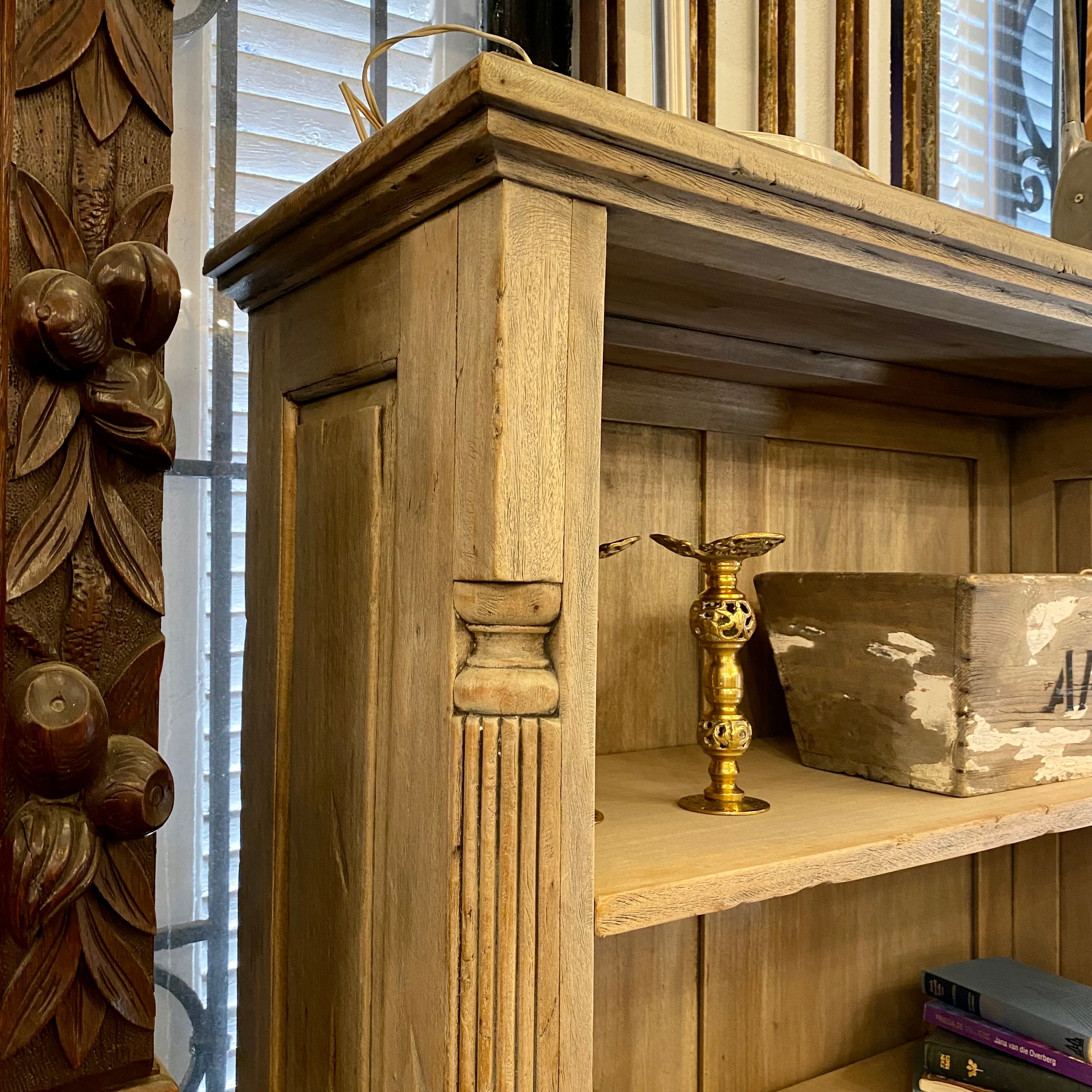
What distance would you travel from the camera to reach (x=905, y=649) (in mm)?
964

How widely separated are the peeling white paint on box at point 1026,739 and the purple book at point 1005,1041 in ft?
1.14

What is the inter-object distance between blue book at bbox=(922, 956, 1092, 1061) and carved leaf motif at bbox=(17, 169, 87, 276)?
1175 millimetres

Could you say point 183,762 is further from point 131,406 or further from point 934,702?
point 934,702

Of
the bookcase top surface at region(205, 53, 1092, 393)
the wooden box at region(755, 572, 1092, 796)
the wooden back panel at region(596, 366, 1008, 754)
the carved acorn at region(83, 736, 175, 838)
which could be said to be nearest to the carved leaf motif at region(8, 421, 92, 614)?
the carved acorn at region(83, 736, 175, 838)

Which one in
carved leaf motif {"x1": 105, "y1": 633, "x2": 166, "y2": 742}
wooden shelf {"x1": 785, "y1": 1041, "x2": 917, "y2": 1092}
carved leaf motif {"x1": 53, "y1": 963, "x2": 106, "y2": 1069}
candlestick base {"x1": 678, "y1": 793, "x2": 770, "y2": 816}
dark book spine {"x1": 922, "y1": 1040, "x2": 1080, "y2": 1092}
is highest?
carved leaf motif {"x1": 105, "y1": 633, "x2": 166, "y2": 742}

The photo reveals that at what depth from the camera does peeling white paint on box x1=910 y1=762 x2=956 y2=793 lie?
94 centimetres

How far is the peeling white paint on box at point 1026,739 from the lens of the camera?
3.08 ft

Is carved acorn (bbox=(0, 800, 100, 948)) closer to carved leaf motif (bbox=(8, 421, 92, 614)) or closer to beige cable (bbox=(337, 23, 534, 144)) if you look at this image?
carved leaf motif (bbox=(8, 421, 92, 614))

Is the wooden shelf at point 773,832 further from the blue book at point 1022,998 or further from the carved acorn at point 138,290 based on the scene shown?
the carved acorn at point 138,290

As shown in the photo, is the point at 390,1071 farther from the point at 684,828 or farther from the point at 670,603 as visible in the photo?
the point at 670,603

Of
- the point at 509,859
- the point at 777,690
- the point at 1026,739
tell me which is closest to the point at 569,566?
the point at 509,859

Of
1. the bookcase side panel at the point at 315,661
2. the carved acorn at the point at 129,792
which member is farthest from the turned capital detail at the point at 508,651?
the carved acorn at the point at 129,792

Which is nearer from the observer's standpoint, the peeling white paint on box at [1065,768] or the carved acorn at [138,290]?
the carved acorn at [138,290]

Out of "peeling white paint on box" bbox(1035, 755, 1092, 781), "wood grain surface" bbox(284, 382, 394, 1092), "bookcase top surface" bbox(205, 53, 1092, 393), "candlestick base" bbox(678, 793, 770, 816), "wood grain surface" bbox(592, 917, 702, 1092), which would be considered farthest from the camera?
"wood grain surface" bbox(592, 917, 702, 1092)
